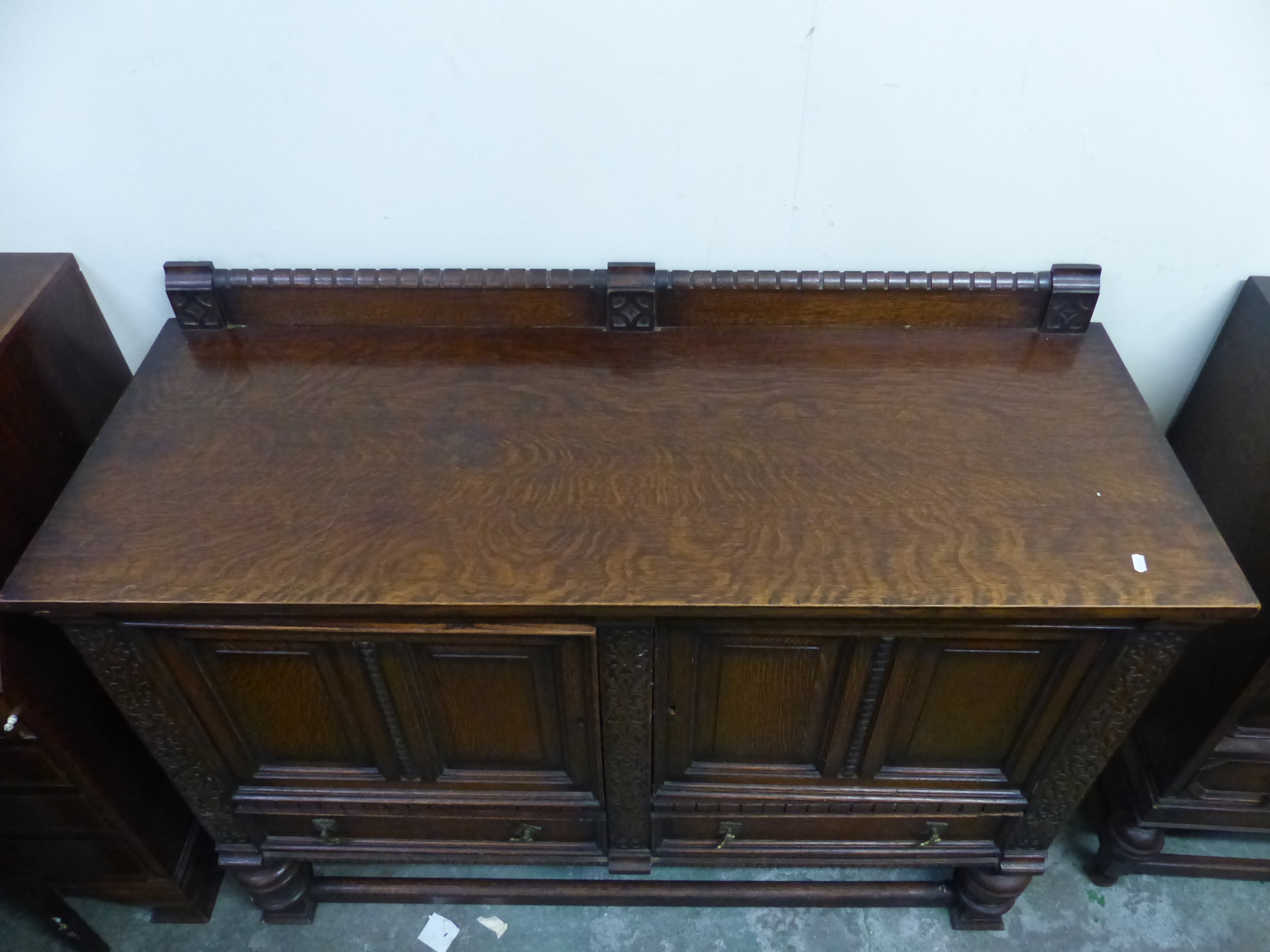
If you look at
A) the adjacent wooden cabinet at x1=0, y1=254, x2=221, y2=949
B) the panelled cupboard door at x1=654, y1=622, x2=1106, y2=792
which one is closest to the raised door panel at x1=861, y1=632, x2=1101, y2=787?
the panelled cupboard door at x1=654, y1=622, x2=1106, y2=792

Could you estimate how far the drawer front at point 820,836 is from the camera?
114 centimetres

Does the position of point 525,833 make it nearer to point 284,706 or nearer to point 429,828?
point 429,828

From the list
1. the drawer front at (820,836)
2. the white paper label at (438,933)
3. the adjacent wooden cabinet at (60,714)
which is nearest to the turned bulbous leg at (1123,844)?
the drawer front at (820,836)

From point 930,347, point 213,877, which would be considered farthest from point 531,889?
point 930,347

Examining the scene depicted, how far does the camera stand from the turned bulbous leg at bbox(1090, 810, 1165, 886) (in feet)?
4.18

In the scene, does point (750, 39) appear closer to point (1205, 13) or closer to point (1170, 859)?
point (1205, 13)

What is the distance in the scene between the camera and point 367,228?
1.06 metres

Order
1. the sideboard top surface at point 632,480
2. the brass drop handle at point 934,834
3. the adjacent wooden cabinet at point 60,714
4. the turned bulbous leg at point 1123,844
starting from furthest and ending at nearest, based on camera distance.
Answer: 1. the turned bulbous leg at point 1123,844
2. the brass drop handle at point 934,834
3. the adjacent wooden cabinet at point 60,714
4. the sideboard top surface at point 632,480

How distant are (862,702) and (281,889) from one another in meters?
0.83

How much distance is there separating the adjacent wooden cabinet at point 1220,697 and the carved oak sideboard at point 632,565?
18 centimetres

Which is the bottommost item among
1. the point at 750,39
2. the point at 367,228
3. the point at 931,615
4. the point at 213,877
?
the point at 213,877

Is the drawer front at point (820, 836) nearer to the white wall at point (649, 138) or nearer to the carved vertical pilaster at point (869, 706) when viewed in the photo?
the carved vertical pilaster at point (869, 706)

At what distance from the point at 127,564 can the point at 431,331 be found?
41 centimetres

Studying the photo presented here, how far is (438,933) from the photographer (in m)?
1.32
